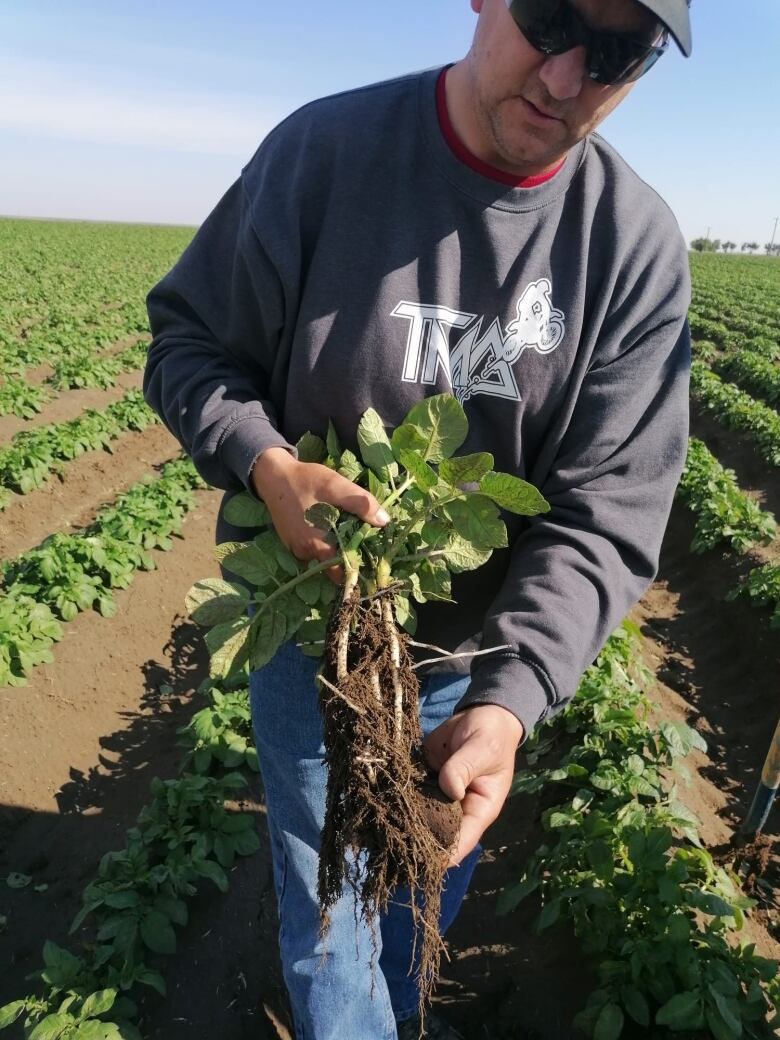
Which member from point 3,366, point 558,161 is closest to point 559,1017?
point 558,161

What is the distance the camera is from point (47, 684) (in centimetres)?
435

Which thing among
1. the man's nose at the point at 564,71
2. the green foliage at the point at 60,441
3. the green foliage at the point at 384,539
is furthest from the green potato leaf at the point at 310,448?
the green foliage at the point at 60,441

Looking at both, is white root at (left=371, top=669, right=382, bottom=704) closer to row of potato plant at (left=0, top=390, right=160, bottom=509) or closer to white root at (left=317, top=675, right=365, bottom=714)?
white root at (left=317, top=675, right=365, bottom=714)

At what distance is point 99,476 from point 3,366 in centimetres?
390

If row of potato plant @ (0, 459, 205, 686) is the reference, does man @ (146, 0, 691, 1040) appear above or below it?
above

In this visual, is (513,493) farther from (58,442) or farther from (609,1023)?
(58,442)

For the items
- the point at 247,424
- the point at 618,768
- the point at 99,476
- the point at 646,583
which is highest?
the point at 247,424

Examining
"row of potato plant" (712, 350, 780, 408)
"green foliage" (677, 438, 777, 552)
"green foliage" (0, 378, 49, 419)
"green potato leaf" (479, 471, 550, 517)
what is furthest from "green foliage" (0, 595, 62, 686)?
"row of potato plant" (712, 350, 780, 408)

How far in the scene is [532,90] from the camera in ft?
4.60

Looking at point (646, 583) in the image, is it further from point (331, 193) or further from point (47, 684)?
point (47, 684)

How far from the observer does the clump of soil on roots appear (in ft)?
4.70

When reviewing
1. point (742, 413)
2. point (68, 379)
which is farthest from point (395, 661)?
point (68, 379)

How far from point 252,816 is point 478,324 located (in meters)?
2.52

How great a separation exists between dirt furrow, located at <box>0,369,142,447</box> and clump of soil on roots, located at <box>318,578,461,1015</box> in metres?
7.72
